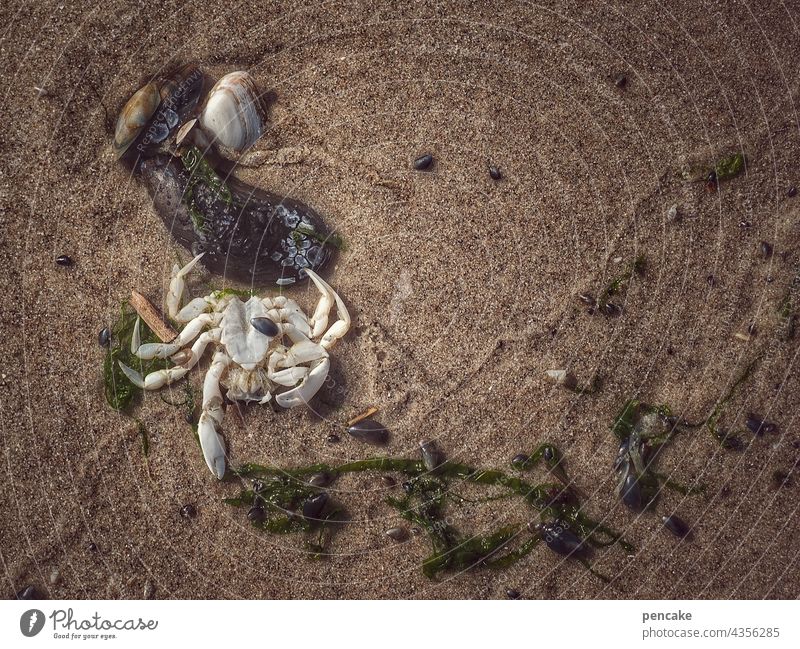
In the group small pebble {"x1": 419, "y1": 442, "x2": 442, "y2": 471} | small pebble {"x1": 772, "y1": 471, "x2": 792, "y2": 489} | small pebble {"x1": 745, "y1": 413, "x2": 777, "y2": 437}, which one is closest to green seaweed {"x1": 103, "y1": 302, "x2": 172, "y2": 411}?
small pebble {"x1": 419, "y1": 442, "x2": 442, "y2": 471}

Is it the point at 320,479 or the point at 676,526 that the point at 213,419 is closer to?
the point at 320,479

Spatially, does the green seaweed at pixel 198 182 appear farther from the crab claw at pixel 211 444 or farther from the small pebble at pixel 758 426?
the small pebble at pixel 758 426

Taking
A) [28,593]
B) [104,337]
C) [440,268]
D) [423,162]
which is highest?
[423,162]

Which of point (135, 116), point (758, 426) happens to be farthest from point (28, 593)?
point (758, 426)

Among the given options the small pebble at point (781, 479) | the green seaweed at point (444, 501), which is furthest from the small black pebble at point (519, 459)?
the small pebble at point (781, 479)

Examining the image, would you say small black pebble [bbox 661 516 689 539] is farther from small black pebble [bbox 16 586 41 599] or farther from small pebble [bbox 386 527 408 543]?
small black pebble [bbox 16 586 41 599]

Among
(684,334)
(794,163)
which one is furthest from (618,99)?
(684,334)

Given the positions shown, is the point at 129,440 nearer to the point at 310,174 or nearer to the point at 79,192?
the point at 79,192
